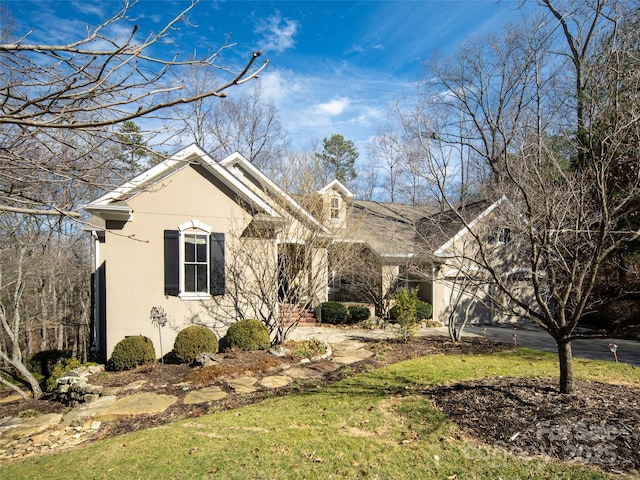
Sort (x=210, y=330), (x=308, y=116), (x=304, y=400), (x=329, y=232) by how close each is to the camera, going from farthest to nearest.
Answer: (x=308, y=116)
(x=329, y=232)
(x=210, y=330)
(x=304, y=400)

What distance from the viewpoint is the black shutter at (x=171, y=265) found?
32.0ft

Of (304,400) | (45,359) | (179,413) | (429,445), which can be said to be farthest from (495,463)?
(45,359)

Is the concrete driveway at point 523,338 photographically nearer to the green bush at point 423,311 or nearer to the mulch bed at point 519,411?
the green bush at point 423,311

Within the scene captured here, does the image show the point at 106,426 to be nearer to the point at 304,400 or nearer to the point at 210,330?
the point at 304,400

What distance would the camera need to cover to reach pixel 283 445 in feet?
15.3

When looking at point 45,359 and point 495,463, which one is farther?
point 45,359

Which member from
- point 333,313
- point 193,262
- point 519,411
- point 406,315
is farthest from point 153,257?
point 519,411

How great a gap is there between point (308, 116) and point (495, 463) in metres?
14.3

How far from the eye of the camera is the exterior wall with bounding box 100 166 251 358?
30.7 feet

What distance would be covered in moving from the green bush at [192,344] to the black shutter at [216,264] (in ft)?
4.01

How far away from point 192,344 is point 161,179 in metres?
4.09

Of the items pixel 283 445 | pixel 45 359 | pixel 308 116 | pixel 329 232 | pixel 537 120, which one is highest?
pixel 308 116

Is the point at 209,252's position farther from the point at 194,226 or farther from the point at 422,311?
the point at 422,311

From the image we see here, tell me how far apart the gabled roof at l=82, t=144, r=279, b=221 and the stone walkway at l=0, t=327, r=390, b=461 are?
166 inches
